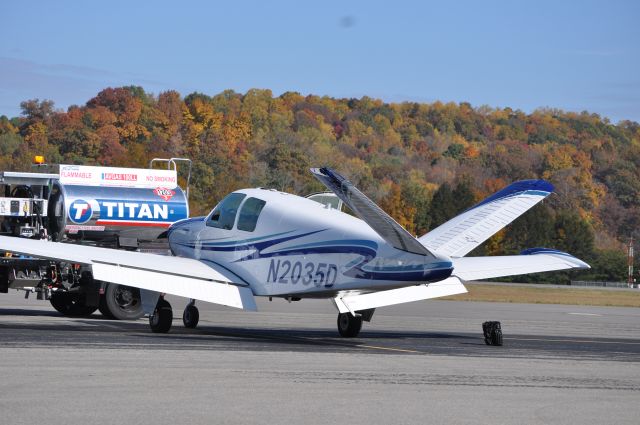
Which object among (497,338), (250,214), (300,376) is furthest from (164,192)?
(300,376)

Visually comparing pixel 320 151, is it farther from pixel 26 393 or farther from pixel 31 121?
pixel 26 393

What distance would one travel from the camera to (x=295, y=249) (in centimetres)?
2006

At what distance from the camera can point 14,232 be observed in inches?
1053

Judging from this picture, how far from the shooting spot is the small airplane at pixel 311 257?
18250 millimetres

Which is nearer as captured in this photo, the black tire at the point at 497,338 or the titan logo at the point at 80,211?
the black tire at the point at 497,338

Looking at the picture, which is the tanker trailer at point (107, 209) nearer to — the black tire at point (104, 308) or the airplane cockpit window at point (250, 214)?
the black tire at point (104, 308)

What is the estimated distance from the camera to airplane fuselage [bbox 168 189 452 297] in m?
18.4

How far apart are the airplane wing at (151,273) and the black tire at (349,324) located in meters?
2.27

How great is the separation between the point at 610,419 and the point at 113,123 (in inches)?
5653

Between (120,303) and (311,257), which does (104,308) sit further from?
(311,257)

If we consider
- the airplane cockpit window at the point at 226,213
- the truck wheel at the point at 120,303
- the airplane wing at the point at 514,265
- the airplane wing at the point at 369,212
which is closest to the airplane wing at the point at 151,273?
the airplane cockpit window at the point at 226,213

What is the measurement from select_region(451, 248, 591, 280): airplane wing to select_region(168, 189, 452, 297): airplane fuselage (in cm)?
272

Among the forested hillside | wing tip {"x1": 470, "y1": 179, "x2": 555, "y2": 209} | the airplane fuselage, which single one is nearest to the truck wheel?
the airplane fuselage

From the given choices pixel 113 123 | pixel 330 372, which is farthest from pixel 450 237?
pixel 113 123
